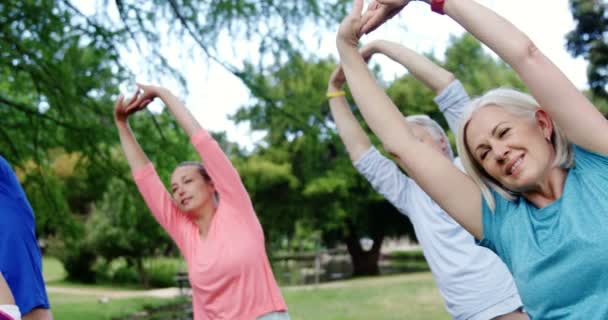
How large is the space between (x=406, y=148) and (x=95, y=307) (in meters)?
13.1

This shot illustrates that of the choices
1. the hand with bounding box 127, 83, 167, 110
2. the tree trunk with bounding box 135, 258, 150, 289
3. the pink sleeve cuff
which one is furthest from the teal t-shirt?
the tree trunk with bounding box 135, 258, 150, 289

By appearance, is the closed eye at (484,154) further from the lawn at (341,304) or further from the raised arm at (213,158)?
the lawn at (341,304)

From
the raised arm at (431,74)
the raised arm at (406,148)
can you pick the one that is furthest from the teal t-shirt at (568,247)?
the raised arm at (431,74)

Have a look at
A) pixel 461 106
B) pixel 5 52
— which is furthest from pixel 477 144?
pixel 5 52

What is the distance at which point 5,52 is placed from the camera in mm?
A: 4867

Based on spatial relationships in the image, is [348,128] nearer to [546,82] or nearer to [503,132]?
[503,132]

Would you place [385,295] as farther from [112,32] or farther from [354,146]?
[354,146]

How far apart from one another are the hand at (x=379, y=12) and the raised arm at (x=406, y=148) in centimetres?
2

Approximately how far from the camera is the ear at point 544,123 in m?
1.48

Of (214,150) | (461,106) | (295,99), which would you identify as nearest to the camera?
(461,106)

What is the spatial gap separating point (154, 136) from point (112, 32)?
88 centimetres

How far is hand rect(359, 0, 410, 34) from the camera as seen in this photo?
5.18ft

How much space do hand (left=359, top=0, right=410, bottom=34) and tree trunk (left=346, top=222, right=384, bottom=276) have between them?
23.9 metres

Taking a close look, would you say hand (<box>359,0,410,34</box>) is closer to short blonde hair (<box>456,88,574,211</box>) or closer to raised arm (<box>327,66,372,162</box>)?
short blonde hair (<box>456,88,574,211</box>)
